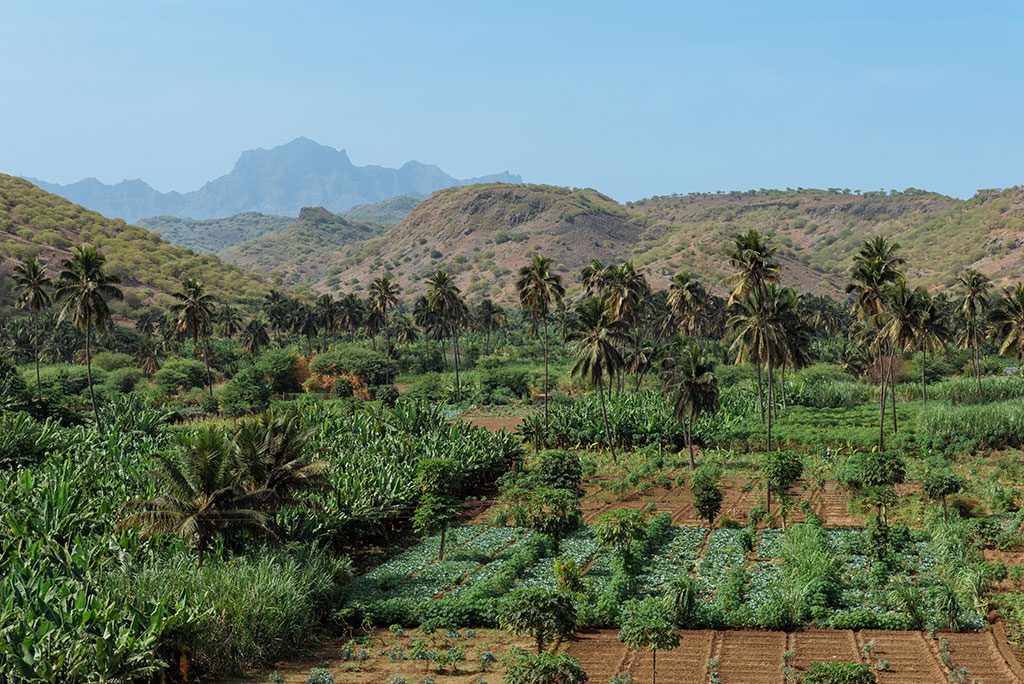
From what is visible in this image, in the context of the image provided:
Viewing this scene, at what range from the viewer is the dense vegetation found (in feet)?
90.6

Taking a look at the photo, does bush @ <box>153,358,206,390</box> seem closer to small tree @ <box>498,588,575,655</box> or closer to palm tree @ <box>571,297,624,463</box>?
palm tree @ <box>571,297,624,463</box>

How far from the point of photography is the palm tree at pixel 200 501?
31.6 meters

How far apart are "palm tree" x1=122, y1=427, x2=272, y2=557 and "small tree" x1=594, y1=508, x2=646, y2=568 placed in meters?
13.8

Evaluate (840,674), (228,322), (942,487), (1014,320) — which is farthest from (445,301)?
(840,674)

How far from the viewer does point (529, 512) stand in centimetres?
4744

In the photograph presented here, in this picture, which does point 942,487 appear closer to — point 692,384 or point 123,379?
point 692,384

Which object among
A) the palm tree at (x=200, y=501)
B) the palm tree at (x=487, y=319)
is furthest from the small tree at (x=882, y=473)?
the palm tree at (x=487, y=319)

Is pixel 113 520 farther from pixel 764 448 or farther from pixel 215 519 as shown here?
pixel 764 448

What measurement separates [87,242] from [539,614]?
181m

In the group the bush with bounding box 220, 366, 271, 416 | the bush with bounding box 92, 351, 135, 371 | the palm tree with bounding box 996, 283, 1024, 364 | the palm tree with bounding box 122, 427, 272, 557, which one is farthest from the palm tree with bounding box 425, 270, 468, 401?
the palm tree with bounding box 122, 427, 272, 557

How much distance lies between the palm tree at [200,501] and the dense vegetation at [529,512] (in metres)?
0.10

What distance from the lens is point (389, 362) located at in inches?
4486

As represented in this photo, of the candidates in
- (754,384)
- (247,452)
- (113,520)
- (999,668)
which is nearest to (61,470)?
(113,520)

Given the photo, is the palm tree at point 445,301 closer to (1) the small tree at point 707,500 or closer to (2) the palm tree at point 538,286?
(2) the palm tree at point 538,286
